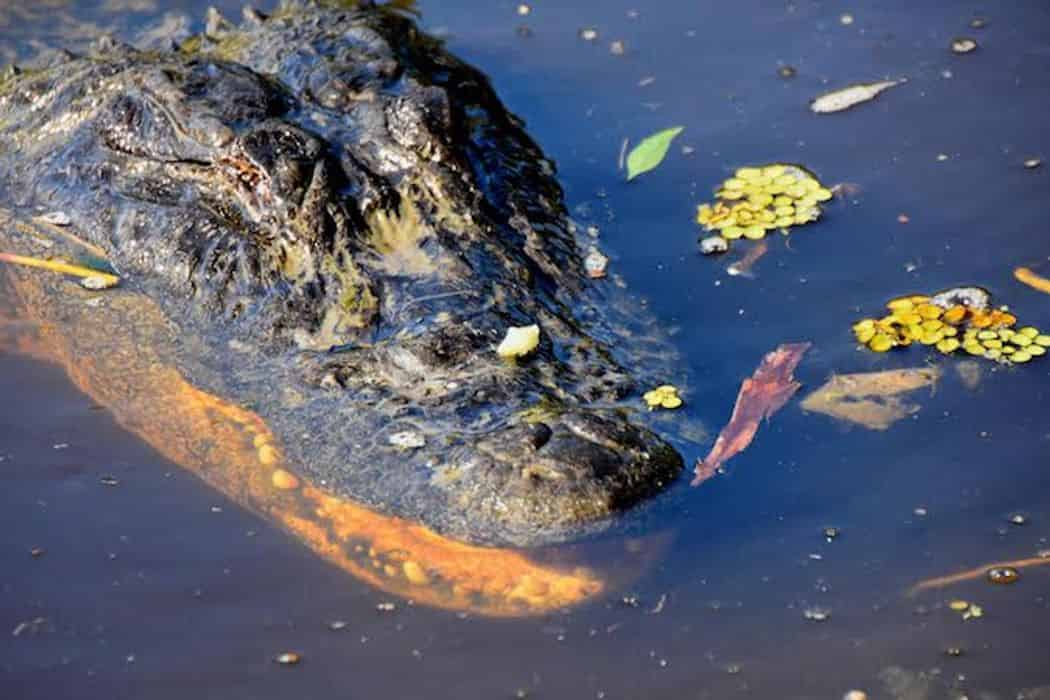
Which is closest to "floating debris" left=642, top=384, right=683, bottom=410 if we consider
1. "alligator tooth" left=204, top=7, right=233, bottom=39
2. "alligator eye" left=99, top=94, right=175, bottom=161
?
"alligator eye" left=99, top=94, right=175, bottom=161

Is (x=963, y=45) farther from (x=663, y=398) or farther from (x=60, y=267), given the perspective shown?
(x=60, y=267)

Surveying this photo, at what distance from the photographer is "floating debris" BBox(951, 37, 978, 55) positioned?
7512 mm

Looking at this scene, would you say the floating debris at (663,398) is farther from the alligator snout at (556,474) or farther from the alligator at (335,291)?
the alligator snout at (556,474)

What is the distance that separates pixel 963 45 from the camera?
754cm

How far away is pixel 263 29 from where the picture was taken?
6805 millimetres

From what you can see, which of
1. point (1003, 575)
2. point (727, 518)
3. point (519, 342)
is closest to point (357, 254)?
point (519, 342)

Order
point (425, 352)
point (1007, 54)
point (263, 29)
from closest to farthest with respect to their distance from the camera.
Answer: point (425, 352) → point (263, 29) → point (1007, 54)

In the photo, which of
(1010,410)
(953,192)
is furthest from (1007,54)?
(1010,410)

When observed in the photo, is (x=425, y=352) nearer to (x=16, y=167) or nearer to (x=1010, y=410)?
(x=1010, y=410)

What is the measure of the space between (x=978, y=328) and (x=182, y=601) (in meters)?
3.29

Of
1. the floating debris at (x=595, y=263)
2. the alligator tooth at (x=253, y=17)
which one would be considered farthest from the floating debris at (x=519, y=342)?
the alligator tooth at (x=253, y=17)

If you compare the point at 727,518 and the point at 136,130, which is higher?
the point at 136,130

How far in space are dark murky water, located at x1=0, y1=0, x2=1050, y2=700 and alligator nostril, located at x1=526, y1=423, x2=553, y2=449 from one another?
0.48m

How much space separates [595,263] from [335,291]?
1.24 m
